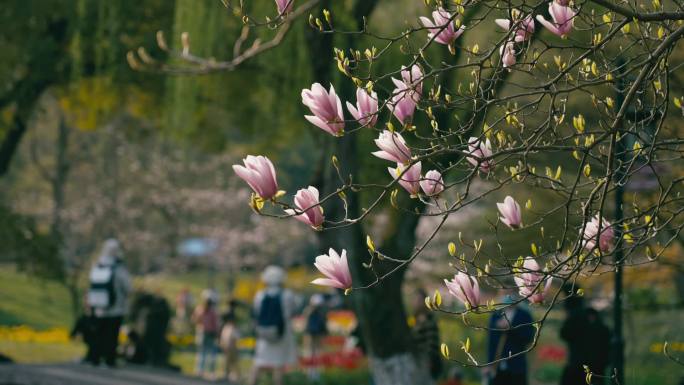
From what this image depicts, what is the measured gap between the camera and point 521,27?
5812 mm

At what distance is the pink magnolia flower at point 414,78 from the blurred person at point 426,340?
7.75 meters

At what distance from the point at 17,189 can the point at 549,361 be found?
72.9 ft

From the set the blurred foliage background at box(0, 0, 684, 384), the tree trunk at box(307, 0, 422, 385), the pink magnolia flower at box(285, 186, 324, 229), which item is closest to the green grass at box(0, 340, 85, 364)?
the blurred foliage background at box(0, 0, 684, 384)

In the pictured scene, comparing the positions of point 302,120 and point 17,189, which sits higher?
point 17,189

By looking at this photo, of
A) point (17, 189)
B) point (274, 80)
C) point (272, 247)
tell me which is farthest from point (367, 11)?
point (272, 247)

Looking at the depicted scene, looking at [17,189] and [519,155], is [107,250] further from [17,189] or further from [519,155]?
[17,189]

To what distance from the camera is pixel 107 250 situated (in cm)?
1587

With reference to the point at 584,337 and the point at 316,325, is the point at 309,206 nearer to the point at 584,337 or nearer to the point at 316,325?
the point at 584,337

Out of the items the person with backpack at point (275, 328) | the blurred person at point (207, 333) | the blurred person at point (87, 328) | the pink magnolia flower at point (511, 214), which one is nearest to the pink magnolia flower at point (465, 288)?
the pink magnolia flower at point (511, 214)

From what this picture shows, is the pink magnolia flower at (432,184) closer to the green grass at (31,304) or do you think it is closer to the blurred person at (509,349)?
the blurred person at (509,349)

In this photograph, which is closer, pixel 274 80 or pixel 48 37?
pixel 274 80

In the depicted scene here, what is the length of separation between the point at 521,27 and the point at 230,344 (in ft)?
45.8

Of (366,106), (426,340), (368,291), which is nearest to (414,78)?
(366,106)

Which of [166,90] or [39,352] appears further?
[39,352]
